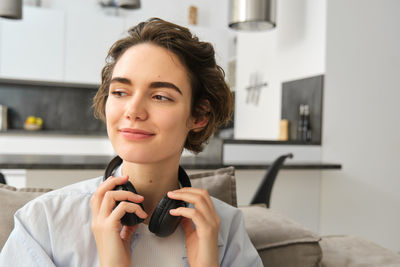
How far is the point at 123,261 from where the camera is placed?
31.2 inches

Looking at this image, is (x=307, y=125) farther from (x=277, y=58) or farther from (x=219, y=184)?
(x=219, y=184)

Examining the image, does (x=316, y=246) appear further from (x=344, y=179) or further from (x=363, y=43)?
(x=363, y=43)

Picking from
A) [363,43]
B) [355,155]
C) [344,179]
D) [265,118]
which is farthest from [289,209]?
[363,43]

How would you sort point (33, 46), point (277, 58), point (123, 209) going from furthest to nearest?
point (33, 46), point (277, 58), point (123, 209)

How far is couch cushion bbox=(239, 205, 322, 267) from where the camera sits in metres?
1.15

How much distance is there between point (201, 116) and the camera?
1032mm

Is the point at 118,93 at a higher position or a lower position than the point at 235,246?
higher

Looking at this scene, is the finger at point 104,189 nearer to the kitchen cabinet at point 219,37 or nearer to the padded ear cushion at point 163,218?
the padded ear cushion at point 163,218

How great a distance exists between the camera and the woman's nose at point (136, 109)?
815 millimetres

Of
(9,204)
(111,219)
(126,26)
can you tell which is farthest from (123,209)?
(126,26)

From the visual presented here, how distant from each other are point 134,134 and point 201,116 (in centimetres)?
26

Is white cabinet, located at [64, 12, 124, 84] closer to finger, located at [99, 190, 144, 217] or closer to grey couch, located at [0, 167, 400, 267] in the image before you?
grey couch, located at [0, 167, 400, 267]

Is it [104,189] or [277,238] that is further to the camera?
[277,238]

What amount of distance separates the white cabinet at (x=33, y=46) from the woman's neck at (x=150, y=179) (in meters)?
3.75
